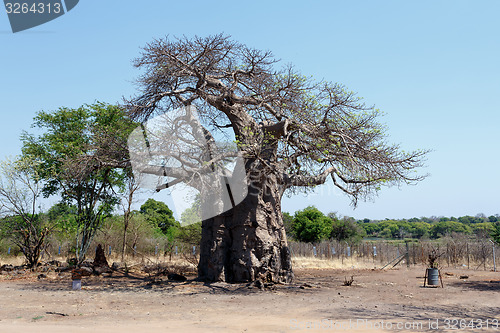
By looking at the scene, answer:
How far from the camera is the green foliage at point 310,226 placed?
30.1m

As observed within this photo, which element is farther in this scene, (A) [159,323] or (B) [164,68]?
(B) [164,68]

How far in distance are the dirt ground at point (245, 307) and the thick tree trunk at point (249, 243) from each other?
1.96ft

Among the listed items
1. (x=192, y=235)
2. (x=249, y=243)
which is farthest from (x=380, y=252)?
(x=249, y=243)

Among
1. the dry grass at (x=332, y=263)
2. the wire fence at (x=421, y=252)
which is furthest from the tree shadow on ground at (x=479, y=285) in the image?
the dry grass at (x=332, y=263)

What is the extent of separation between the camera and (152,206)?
40.2 meters

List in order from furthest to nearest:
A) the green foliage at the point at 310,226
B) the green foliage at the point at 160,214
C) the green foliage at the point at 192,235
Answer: the green foliage at the point at 160,214 → the green foliage at the point at 310,226 → the green foliage at the point at 192,235

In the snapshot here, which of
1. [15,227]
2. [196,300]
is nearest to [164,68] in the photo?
[196,300]

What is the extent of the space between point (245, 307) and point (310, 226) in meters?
23.4

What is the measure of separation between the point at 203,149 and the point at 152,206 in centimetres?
3066

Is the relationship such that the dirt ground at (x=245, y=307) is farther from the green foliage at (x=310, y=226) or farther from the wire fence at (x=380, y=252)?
the green foliage at (x=310, y=226)

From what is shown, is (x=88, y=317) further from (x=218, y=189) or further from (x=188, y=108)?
(x=188, y=108)

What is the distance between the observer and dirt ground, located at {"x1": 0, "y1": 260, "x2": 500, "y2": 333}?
5.76m

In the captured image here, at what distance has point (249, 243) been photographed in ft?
34.5

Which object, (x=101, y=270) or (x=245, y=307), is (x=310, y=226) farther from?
(x=245, y=307)
